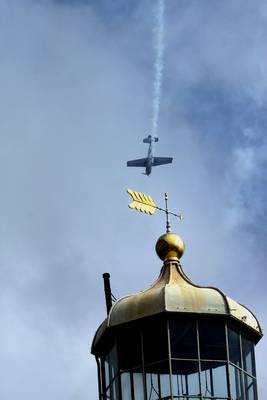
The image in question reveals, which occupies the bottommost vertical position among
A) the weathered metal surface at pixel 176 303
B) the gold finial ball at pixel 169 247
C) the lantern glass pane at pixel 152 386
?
the lantern glass pane at pixel 152 386

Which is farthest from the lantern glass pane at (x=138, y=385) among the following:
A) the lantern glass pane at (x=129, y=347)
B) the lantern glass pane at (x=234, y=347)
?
the lantern glass pane at (x=234, y=347)

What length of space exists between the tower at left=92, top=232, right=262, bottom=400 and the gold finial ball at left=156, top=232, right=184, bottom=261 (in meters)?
2.08

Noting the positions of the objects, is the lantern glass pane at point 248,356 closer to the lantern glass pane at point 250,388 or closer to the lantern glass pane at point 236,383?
the lantern glass pane at point 250,388

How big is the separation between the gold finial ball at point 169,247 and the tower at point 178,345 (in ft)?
6.84

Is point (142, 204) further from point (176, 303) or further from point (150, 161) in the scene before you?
point (150, 161)

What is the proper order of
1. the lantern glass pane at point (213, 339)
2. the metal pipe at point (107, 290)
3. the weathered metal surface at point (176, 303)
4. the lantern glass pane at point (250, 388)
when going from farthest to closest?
the metal pipe at point (107, 290)
the lantern glass pane at point (250, 388)
the lantern glass pane at point (213, 339)
the weathered metal surface at point (176, 303)

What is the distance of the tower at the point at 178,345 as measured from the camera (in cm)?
6150

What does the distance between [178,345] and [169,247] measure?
16.0 ft

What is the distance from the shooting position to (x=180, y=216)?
216 ft

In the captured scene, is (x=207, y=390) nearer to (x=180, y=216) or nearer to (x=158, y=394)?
(x=158, y=394)

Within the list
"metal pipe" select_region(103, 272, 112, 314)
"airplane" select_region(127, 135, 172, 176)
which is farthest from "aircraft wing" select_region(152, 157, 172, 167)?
"metal pipe" select_region(103, 272, 112, 314)

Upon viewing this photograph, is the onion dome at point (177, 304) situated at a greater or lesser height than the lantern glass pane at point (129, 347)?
greater

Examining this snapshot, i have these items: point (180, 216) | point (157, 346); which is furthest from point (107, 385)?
point (180, 216)

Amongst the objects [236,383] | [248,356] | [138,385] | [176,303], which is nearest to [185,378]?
[138,385]
